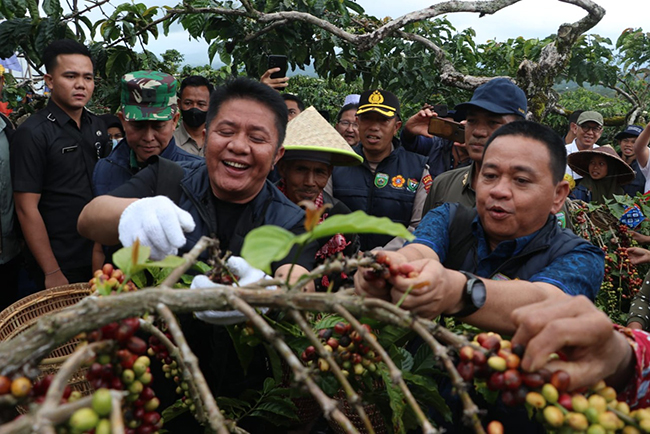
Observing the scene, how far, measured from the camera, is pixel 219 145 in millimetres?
2072

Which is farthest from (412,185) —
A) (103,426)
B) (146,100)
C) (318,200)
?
(103,426)

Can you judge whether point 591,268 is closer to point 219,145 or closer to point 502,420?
point 502,420

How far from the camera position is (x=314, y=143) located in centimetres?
297

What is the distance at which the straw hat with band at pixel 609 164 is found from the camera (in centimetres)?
534

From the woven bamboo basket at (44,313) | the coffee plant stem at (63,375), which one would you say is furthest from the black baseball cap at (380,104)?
the coffee plant stem at (63,375)

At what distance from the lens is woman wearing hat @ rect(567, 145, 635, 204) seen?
5367 mm

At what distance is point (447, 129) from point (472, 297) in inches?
131

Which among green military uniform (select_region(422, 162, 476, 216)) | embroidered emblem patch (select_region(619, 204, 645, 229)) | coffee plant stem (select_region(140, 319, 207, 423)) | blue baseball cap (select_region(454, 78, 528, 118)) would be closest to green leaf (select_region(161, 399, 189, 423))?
coffee plant stem (select_region(140, 319, 207, 423))

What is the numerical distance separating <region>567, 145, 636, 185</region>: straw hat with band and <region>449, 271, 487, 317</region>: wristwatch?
4.64 meters

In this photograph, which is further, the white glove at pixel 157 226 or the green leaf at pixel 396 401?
the white glove at pixel 157 226

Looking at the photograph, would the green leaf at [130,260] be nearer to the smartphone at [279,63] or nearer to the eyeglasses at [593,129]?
the smartphone at [279,63]

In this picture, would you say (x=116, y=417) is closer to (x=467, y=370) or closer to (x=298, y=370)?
(x=298, y=370)

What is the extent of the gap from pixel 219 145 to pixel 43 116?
8.12 ft

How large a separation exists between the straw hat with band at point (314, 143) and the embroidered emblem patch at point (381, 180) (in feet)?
3.06
